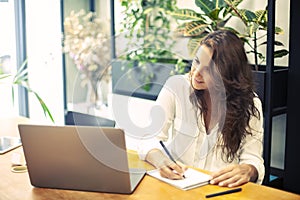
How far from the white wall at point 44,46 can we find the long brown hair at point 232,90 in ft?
7.74

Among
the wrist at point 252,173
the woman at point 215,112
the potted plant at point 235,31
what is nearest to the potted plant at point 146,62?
the woman at point 215,112

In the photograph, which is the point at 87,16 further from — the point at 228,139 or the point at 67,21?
the point at 228,139

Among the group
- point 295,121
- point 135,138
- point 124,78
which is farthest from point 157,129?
point 295,121

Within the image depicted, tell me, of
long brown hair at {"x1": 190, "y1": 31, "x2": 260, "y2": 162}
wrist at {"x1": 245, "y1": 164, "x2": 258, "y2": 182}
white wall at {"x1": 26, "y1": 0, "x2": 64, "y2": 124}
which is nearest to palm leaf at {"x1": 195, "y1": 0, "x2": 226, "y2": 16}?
long brown hair at {"x1": 190, "y1": 31, "x2": 260, "y2": 162}

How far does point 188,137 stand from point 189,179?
0.19 meters

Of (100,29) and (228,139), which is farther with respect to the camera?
(100,29)

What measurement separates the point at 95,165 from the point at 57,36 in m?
2.75

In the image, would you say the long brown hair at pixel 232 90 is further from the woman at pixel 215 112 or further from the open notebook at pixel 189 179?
the open notebook at pixel 189 179

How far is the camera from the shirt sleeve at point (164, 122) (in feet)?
5.61

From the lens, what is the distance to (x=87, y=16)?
3.99m

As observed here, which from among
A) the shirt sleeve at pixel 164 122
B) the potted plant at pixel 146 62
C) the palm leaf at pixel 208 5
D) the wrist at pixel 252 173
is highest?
the palm leaf at pixel 208 5

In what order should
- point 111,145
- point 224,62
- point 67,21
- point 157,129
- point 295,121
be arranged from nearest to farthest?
point 111,145 < point 157,129 < point 224,62 < point 295,121 < point 67,21

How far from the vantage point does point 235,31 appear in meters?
2.82

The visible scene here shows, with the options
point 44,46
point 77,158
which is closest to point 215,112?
point 77,158
